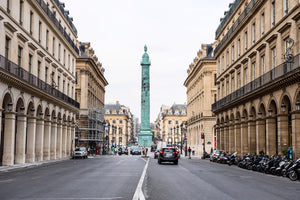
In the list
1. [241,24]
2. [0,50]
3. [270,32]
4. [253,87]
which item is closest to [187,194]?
[0,50]

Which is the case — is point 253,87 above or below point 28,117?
above

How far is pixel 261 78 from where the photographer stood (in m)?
36.8

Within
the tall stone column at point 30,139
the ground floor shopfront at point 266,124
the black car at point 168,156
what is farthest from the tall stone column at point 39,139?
the ground floor shopfront at point 266,124

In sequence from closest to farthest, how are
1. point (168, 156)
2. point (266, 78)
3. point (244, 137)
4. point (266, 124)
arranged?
point (266, 78) < point (266, 124) < point (168, 156) < point (244, 137)

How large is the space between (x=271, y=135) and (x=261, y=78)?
500 cm

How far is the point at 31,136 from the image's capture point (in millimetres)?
39312

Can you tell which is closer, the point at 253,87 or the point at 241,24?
the point at 253,87

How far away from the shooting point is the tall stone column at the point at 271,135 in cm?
3509

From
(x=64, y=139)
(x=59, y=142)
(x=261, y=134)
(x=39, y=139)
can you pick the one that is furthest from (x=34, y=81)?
(x=261, y=134)

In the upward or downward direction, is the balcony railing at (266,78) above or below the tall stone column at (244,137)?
above

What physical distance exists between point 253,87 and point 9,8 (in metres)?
22.0

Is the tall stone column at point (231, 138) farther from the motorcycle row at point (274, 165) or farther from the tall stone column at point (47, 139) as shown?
the tall stone column at point (47, 139)

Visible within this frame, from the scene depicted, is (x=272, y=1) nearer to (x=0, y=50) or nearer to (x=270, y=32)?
(x=270, y=32)

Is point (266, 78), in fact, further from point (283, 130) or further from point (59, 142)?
point (59, 142)
